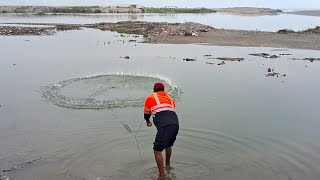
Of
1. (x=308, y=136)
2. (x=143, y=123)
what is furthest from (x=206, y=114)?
(x=308, y=136)

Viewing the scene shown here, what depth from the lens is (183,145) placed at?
Result: 30.1 ft

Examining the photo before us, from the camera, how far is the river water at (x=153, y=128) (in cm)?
805

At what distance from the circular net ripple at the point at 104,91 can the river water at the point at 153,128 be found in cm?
4

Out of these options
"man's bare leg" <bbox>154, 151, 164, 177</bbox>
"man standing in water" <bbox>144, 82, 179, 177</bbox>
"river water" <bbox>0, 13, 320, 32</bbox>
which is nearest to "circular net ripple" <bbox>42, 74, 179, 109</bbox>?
"man's bare leg" <bbox>154, 151, 164, 177</bbox>

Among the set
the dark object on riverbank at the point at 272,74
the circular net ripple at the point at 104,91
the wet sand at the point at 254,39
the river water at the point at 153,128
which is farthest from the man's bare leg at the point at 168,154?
the wet sand at the point at 254,39

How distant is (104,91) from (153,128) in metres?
4.11

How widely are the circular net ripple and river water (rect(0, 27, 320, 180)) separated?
0.04 meters

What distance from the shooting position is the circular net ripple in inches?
492

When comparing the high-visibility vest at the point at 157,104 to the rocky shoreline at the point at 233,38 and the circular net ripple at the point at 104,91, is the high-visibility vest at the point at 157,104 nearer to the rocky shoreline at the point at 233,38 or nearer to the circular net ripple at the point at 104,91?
the circular net ripple at the point at 104,91

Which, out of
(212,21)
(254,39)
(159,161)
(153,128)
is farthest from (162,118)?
(212,21)

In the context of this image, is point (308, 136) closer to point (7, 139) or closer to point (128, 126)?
point (128, 126)

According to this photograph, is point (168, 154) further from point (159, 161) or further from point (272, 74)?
point (272, 74)

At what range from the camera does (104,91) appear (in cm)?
1374

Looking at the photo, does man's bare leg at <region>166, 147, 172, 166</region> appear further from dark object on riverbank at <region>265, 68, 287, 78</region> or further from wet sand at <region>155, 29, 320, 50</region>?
wet sand at <region>155, 29, 320, 50</region>
